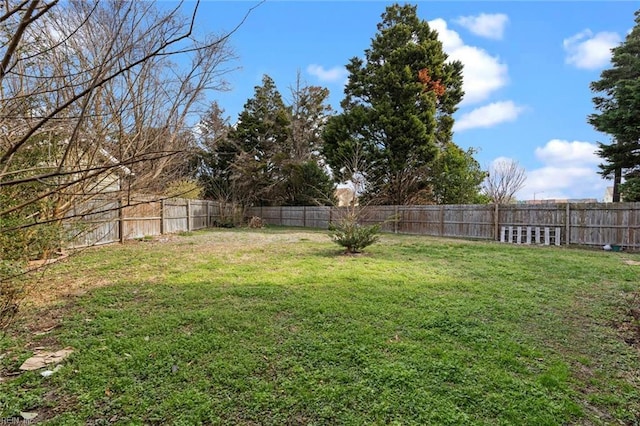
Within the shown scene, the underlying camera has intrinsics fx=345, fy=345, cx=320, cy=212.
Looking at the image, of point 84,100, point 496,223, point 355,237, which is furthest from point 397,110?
point 84,100

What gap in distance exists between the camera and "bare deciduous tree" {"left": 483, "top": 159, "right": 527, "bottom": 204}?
1603 centimetres

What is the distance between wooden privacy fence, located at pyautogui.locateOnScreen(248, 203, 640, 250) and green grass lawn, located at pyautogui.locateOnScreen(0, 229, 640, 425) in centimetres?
489

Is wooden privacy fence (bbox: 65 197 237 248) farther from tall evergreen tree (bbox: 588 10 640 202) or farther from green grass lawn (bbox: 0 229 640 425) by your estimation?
tall evergreen tree (bbox: 588 10 640 202)

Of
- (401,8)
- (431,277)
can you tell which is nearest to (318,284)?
(431,277)

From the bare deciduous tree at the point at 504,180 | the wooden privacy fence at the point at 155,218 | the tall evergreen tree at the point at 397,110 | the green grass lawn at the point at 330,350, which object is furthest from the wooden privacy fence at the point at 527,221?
the wooden privacy fence at the point at 155,218

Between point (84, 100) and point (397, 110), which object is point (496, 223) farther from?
point (84, 100)

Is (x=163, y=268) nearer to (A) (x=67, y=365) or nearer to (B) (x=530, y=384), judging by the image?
(A) (x=67, y=365)

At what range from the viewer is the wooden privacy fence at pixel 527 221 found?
9375 millimetres

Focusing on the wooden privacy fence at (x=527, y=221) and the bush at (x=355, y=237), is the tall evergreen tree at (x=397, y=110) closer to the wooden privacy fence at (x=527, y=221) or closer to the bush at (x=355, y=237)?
the wooden privacy fence at (x=527, y=221)

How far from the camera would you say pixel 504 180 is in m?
16.3

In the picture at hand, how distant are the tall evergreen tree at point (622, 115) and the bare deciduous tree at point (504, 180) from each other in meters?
3.03

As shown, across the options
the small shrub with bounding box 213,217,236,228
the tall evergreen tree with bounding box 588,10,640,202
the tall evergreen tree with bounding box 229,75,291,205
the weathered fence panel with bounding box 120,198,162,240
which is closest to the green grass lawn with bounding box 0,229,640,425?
the weathered fence panel with bounding box 120,198,162,240

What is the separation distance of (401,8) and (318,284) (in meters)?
18.0

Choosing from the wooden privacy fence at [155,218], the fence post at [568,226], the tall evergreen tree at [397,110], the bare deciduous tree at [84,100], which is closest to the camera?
the bare deciduous tree at [84,100]
